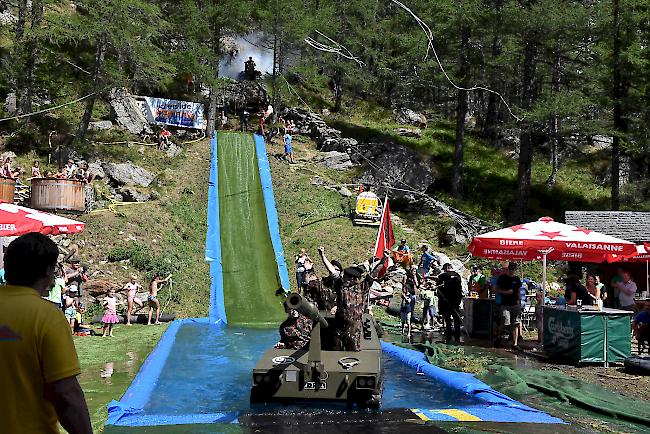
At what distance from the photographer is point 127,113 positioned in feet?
117

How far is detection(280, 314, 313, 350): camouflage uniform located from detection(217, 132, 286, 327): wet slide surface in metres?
9.19

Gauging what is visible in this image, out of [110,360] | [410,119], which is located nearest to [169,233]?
[110,360]

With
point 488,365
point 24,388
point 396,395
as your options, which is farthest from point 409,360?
point 24,388

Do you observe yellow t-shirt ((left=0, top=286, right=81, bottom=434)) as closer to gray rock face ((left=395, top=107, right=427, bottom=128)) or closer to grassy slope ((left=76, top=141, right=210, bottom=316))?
grassy slope ((left=76, top=141, right=210, bottom=316))

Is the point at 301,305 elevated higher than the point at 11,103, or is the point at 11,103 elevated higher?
the point at 11,103

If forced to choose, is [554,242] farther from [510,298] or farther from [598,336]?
[598,336]

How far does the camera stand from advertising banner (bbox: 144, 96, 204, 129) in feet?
119

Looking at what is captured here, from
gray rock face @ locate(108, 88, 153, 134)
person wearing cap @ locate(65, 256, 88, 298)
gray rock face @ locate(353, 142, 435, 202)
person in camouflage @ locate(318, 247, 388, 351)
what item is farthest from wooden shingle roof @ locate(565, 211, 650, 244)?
gray rock face @ locate(108, 88, 153, 134)

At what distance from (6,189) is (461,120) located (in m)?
23.1

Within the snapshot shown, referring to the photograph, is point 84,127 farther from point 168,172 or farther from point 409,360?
point 409,360

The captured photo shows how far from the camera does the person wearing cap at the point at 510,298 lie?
50.4ft

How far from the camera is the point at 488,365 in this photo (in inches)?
508

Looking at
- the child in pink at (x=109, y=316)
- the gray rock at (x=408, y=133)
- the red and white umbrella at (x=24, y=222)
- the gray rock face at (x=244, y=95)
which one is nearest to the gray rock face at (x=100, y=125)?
the gray rock face at (x=244, y=95)

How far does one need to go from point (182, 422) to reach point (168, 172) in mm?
24000
